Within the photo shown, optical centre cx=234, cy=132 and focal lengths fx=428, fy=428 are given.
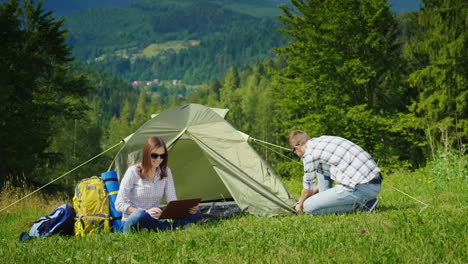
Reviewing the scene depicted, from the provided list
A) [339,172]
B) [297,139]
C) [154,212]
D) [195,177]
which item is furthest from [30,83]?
[339,172]

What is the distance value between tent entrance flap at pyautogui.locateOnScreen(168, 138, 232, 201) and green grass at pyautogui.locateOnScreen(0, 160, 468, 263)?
363cm

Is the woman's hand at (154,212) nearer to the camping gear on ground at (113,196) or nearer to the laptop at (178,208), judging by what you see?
the laptop at (178,208)

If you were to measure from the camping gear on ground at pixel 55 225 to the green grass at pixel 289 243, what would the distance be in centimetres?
30

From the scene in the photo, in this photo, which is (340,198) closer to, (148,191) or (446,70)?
(148,191)

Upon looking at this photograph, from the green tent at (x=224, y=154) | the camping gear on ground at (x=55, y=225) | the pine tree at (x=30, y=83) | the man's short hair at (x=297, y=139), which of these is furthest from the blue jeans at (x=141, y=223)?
the pine tree at (x=30, y=83)

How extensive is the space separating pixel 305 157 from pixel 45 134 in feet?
52.5

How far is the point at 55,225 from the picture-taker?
5.30 meters

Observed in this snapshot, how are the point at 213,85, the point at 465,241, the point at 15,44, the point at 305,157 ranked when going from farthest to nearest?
the point at 213,85 < the point at 15,44 < the point at 305,157 < the point at 465,241

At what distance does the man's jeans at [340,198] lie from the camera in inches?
212

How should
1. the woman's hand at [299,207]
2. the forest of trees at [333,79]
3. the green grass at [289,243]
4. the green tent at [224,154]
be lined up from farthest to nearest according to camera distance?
1. the forest of trees at [333,79]
2. the green tent at [224,154]
3. the woman's hand at [299,207]
4. the green grass at [289,243]

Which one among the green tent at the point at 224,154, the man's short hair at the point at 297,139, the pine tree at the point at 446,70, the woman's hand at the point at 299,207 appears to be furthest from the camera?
the pine tree at the point at 446,70

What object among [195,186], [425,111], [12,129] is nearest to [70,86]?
[12,129]

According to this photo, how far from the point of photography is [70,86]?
65.6 ft

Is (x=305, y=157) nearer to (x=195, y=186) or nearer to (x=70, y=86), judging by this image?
(x=195, y=186)
